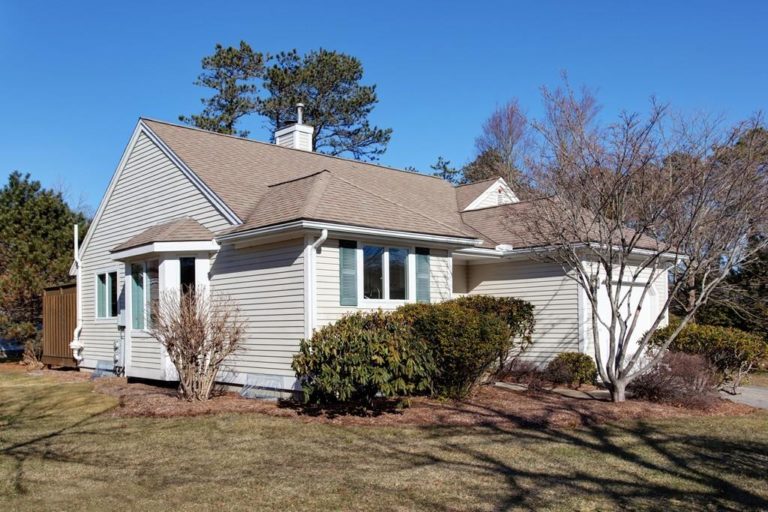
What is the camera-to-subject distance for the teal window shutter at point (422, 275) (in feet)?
45.0

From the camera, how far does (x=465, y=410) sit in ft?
35.3

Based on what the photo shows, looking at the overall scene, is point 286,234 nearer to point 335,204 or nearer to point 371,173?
point 335,204

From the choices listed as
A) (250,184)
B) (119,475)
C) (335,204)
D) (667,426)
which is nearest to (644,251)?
(667,426)

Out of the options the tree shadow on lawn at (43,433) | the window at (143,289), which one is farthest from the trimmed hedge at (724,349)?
the window at (143,289)

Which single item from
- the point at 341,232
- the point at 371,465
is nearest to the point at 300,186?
the point at 341,232

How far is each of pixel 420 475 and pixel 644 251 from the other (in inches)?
406

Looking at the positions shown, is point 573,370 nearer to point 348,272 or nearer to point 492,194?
point 348,272

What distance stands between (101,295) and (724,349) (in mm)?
14525

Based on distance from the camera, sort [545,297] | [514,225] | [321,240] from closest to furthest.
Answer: [321,240], [545,297], [514,225]

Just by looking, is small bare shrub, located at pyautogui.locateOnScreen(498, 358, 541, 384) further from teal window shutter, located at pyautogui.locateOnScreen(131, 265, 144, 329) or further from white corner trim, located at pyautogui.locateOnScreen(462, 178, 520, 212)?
teal window shutter, located at pyautogui.locateOnScreen(131, 265, 144, 329)

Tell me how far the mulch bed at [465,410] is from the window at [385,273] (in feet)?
7.32

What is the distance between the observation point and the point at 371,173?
19.6 metres

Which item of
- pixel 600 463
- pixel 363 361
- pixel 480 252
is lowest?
pixel 600 463

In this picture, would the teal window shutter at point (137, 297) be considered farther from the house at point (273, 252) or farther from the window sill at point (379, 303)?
the window sill at point (379, 303)
